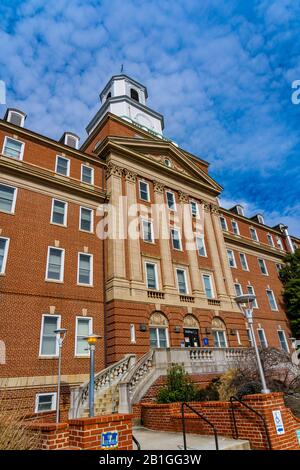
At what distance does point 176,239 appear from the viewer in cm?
2714

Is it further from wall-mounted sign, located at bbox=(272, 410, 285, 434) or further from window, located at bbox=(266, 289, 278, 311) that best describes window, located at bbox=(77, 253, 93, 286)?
window, located at bbox=(266, 289, 278, 311)

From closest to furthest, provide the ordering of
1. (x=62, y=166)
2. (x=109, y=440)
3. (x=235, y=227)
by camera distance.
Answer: (x=109, y=440), (x=62, y=166), (x=235, y=227)

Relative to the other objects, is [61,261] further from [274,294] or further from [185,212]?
[274,294]

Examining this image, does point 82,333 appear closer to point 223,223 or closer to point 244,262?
point 223,223

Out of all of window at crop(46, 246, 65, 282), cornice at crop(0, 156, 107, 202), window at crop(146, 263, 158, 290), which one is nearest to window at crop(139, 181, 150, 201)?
cornice at crop(0, 156, 107, 202)

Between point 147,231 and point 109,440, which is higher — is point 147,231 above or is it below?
above

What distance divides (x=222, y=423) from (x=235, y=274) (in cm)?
2490

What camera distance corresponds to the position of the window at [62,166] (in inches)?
937

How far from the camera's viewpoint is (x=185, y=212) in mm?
29156

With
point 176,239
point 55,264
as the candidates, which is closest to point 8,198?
point 55,264

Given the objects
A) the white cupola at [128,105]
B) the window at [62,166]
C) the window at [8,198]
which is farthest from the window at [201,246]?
the window at [8,198]

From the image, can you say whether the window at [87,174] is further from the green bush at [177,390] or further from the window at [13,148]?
the green bush at [177,390]

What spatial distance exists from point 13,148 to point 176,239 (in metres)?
14.6
